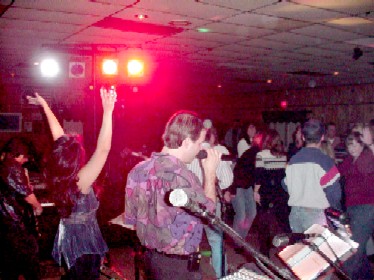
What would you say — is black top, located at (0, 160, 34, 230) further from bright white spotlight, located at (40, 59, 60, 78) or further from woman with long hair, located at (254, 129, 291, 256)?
bright white spotlight, located at (40, 59, 60, 78)

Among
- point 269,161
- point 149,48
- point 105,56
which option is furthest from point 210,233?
point 149,48

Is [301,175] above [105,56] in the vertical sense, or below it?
below

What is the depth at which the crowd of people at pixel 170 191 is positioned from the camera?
84.5 inches

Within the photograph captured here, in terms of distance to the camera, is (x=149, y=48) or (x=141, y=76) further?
(x=149, y=48)

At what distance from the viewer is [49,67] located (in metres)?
7.27

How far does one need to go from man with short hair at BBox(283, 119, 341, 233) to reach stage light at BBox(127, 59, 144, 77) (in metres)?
4.00

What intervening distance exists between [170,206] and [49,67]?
5904mm

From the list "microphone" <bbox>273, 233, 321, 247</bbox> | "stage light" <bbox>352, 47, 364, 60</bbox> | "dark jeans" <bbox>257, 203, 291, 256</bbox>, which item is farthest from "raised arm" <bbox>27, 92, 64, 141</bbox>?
"stage light" <bbox>352, 47, 364, 60</bbox>

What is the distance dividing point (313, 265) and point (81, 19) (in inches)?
199

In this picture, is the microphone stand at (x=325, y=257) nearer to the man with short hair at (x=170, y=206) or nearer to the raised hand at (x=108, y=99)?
the man with short hair at (x=170, y=206)

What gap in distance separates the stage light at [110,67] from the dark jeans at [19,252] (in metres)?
3.91

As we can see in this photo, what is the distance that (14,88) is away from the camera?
1414 centimetres

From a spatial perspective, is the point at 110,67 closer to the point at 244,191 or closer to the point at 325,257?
the point at 244,191

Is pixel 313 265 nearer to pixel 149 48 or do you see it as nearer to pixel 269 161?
pixel 269 161
